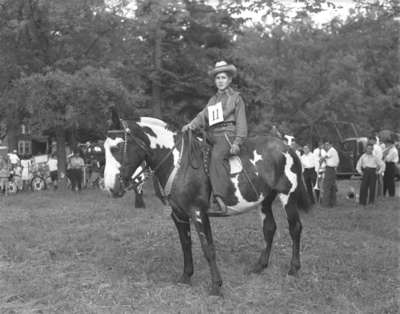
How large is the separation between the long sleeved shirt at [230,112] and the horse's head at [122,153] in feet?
→ 2.57

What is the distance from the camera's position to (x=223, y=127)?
6.52 m

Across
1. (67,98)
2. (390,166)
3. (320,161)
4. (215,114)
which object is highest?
(67,98)

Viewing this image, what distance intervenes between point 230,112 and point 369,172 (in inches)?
366

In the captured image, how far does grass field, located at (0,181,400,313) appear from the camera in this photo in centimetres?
577

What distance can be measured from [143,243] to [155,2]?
48.5ft

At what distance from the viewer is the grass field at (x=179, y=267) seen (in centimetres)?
577

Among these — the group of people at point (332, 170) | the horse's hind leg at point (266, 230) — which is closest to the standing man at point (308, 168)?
the group of people at point (332, 170)

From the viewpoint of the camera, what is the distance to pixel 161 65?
24016 mm

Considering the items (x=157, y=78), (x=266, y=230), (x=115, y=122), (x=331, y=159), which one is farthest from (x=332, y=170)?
(x=157, y=78)

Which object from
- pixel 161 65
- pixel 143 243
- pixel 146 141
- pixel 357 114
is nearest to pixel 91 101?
pixel 161 65

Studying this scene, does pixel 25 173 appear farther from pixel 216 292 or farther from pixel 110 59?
pixel 216 292

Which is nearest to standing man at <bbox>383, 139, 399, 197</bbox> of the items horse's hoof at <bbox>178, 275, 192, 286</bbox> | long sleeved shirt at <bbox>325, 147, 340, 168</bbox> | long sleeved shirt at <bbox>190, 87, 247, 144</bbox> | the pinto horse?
long sleeved shirt at <bbox>325, 147, 340, 168</bbox>

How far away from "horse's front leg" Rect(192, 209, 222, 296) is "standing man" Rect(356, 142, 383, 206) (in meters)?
9.39

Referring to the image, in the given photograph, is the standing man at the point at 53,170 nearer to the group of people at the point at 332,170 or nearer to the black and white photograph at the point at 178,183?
the black and white photograph at the point at 178,183
